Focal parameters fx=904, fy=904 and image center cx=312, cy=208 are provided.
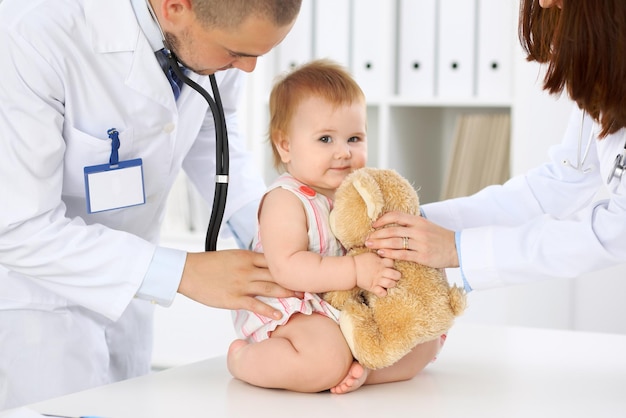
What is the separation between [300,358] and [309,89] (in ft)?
1.43

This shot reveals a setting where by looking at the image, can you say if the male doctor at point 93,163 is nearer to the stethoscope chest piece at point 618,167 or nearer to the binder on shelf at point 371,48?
the stethoscope chest piece at point 618,167

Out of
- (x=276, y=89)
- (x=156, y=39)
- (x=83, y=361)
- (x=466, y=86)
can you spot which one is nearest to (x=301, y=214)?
(x=276, y=89)

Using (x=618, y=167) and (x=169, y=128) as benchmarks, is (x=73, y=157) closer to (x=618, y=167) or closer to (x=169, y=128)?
(x=169, y=128)

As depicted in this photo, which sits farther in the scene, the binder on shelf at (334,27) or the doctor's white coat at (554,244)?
the binder on shelf at (334,27)

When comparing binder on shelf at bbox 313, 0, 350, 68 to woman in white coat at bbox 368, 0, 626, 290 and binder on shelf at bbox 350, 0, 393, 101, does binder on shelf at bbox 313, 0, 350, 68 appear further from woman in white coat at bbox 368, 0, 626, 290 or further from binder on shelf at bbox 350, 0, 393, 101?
woman in white coat at bbox 368, 0, 626, 290

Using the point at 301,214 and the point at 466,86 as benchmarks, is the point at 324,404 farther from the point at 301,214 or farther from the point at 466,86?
the point at 466,86

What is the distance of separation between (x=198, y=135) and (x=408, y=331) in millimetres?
743

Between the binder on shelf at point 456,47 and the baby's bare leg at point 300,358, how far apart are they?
1648mm

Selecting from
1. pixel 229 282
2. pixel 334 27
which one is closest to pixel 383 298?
pixel 229 282

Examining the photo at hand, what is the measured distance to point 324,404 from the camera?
1269 mm

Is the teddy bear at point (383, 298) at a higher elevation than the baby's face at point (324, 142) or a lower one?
lower

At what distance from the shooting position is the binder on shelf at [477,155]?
290 cm

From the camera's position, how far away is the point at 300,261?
4.47 ft

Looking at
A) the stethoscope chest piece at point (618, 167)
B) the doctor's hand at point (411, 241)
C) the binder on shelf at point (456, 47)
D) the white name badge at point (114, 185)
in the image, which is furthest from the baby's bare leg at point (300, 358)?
the binder on shelf at point (456, 47)
